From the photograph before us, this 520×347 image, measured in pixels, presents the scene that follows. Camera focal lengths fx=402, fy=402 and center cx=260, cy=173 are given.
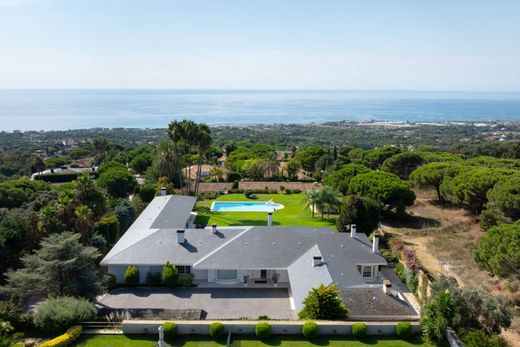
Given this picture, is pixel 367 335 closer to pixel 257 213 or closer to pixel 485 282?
pixel 485 282

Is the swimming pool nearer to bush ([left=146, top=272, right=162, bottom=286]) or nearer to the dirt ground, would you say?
the dirt ground

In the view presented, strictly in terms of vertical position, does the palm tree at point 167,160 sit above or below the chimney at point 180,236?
above

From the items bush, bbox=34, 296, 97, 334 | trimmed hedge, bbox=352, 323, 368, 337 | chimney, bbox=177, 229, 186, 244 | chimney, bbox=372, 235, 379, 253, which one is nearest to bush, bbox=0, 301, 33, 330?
bush, bbox=34, 296, 97, 334

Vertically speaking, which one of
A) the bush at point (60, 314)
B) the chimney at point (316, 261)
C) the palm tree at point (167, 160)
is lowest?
the bush at point (60, 314)

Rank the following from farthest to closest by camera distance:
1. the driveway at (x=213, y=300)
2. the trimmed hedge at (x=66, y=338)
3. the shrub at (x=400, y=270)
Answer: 1. the shrub at (x=400, y=270)
2. the driveway at (x=213, y=300)
3. the trimmed hedge at (x=66, y=338)

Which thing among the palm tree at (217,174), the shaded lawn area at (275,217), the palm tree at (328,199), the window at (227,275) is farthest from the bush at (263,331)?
the palm tree at (217,174)

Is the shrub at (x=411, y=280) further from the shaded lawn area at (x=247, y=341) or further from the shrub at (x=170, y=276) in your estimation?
the shrub at (x=170, y=276)
